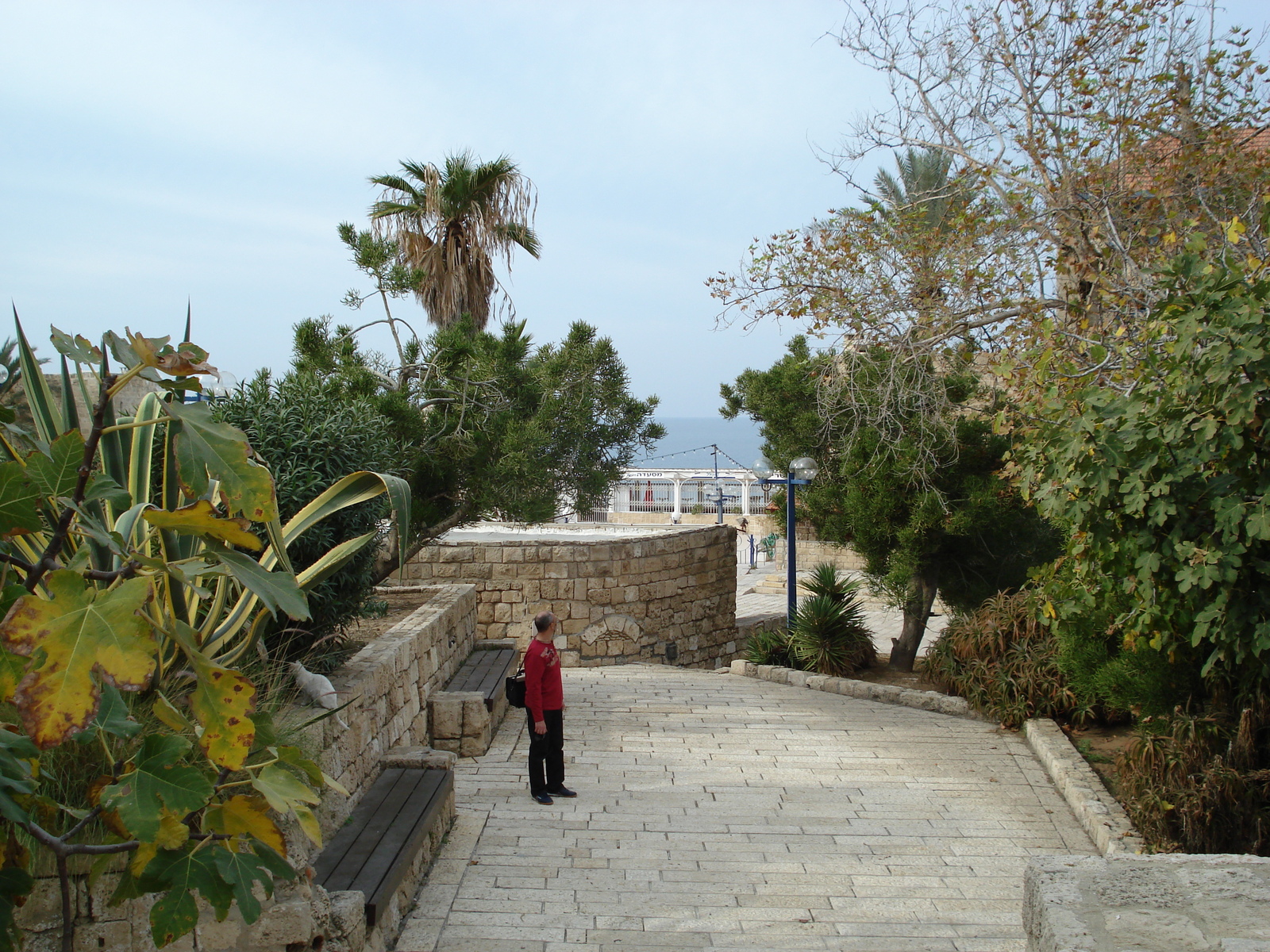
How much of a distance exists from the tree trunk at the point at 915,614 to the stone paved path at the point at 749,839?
2.71 meters

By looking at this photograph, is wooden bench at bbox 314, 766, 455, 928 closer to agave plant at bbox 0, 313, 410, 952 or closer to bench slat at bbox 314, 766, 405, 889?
bench slat at bbox 314, 766, 405, 889

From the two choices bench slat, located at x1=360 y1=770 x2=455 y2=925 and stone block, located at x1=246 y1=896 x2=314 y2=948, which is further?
bench slat, located at x1=360 y1=770 x2=455 y2=925

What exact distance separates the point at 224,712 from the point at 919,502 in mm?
9179

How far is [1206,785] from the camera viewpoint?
5.07 meters

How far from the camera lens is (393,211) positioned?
12.3m

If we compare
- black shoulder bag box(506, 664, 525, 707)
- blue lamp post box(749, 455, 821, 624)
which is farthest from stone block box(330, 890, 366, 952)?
blue lamp post box(749, 455, 821, 624)

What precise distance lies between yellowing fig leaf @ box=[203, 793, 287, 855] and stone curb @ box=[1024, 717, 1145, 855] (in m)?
4.05

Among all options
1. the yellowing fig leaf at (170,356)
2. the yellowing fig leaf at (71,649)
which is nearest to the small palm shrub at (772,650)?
the yellowing fig leaf at (170,356)

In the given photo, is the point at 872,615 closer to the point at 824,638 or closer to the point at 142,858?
the point at 824,638

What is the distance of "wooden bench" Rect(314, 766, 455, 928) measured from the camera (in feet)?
11.8

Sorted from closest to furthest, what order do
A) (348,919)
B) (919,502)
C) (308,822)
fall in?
(308,822) → (348,919) → (919,502)

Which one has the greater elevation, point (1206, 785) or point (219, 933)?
point (219, 933)

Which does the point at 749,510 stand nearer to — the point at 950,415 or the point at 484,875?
the point at 950,415

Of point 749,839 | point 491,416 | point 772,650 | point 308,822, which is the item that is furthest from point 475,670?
point 308,822
